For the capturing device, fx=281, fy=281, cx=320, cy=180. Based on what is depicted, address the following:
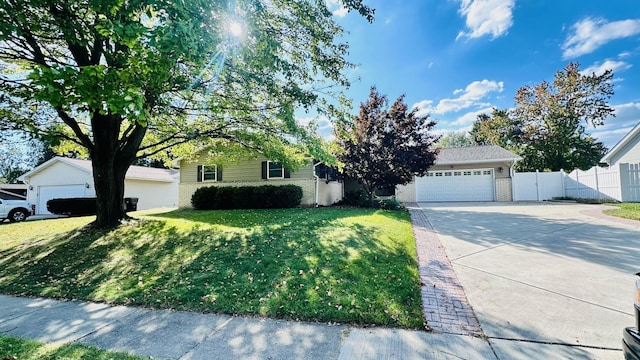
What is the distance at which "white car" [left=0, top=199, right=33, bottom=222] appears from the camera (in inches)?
574

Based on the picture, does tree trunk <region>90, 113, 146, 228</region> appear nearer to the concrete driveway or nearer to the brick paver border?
the brick paver border

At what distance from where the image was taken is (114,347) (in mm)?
2898

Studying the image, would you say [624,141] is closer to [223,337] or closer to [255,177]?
[255,177]

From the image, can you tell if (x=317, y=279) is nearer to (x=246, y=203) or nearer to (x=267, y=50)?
(x=267, y=50)

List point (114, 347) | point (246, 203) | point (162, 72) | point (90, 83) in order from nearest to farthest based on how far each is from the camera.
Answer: point (114, 347) → point (90, 83) → point (162, 72) → point (246, 203)

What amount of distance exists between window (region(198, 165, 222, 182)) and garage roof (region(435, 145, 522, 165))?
13750 mm

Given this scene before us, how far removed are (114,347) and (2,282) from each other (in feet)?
15.3

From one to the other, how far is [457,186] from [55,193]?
92.0 ft

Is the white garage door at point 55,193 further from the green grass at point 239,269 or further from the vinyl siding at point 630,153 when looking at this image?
the vinyl siding at point 630,153

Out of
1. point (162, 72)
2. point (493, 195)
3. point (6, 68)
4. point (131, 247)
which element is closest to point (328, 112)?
point (162, 72)

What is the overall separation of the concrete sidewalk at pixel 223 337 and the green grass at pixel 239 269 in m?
0.27

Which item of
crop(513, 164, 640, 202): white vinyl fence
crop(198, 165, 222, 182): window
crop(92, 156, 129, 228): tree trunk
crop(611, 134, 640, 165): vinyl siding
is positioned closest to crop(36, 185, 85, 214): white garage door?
crop(198, 165, 222, 182): window

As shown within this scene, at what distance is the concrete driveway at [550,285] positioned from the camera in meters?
2.82

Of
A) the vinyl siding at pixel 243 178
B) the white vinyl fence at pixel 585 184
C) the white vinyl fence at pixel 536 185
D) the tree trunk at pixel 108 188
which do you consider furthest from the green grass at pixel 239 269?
the white vinyl fence at pixel 536 185
